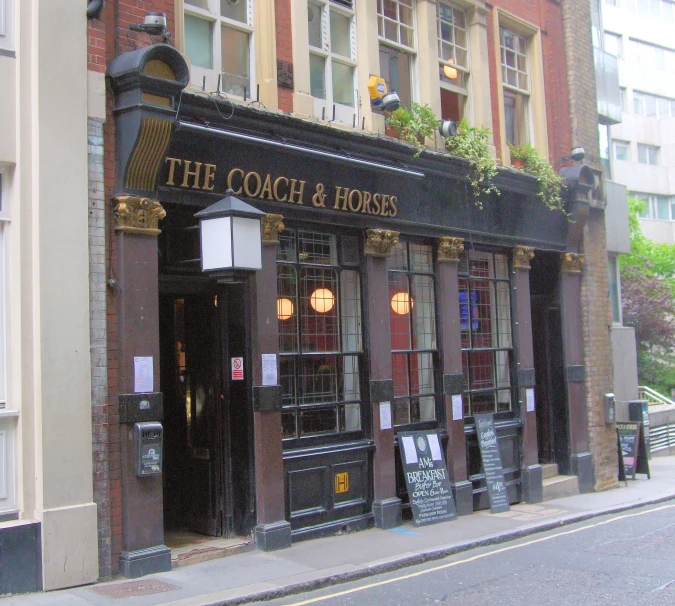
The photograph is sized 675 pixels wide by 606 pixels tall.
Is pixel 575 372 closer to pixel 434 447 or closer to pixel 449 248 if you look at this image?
pixel 449 248

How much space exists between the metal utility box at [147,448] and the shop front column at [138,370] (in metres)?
0.07

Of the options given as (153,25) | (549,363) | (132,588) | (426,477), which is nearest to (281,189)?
(153,25)

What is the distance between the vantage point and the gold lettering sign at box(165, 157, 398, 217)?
9.12m

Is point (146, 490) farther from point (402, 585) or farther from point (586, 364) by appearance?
point (586, 364)

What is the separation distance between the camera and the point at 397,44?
12477 mm

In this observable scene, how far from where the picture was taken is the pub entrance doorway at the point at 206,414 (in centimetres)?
980

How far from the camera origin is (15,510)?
7613 mm

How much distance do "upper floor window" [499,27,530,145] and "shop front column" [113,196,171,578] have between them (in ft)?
26.5

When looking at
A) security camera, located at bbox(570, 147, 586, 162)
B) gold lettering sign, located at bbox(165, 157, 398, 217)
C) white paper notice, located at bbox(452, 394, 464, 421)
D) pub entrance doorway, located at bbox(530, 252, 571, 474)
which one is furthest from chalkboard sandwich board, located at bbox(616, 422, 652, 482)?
gold lettering sign, located at bbox(165, 157, 398, 217)

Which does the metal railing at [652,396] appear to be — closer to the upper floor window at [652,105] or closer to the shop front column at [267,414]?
the shop front column at [267,414]

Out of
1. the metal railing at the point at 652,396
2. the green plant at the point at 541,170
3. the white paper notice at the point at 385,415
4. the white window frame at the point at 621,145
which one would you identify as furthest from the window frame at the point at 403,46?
the white window frame at the point at 621,145

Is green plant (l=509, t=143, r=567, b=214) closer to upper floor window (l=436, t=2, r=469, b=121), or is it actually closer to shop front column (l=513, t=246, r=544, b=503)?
shop front column (l=513, t=246, r=544, b=503)

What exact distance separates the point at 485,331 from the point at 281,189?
502 centimetres

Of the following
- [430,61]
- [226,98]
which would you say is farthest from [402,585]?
[430,61]
